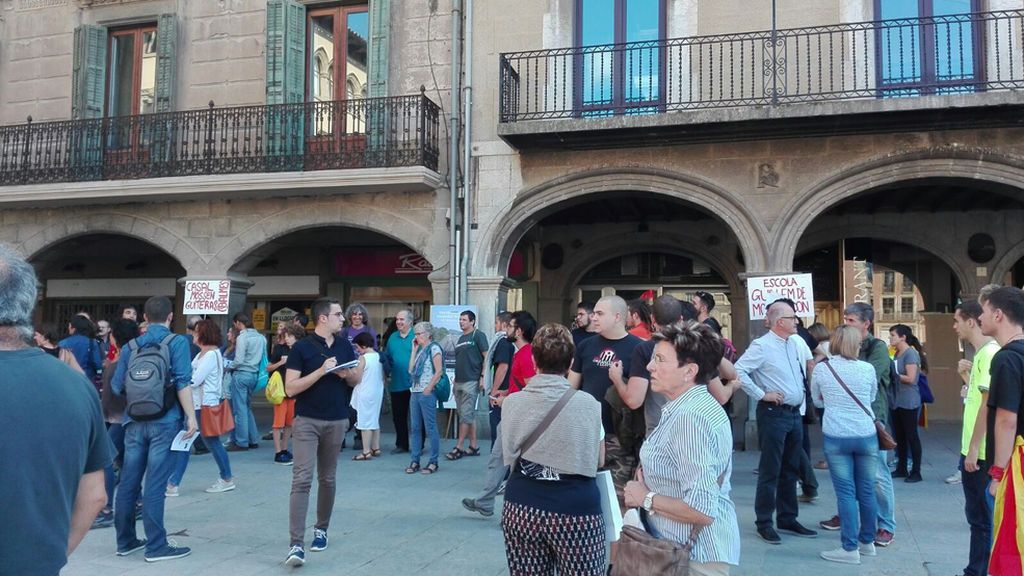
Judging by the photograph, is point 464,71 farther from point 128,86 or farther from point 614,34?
point 128,86

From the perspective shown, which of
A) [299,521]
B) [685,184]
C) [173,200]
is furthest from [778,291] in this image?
[173,200]

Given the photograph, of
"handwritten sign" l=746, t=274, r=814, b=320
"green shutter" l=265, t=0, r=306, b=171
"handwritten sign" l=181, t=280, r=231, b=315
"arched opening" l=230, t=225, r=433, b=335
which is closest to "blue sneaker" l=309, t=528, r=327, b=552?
"handwritten sign" l=746, t=274, r=814, b=320

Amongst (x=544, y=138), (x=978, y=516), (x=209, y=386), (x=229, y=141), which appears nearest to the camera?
(x=978, y=516)

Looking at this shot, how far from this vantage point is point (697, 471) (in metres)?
2.89

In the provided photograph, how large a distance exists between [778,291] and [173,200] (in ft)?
32.2

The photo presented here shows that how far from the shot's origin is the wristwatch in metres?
2.97

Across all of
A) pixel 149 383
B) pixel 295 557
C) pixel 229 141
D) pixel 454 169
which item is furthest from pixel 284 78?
pixel 295 557

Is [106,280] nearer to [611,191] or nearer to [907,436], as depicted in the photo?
[611,191]

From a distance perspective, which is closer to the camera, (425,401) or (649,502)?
(649,502)

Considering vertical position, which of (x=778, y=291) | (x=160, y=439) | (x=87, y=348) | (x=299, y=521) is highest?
(x=778, y=291)

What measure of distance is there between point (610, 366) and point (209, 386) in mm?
5096

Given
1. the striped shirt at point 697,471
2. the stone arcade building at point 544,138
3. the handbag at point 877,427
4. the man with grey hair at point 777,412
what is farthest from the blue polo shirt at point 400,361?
the striped shirt at point 697,471

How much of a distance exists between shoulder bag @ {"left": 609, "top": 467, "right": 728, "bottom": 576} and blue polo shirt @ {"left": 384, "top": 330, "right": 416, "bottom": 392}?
804 cm

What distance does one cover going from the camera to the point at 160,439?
5945 mm
